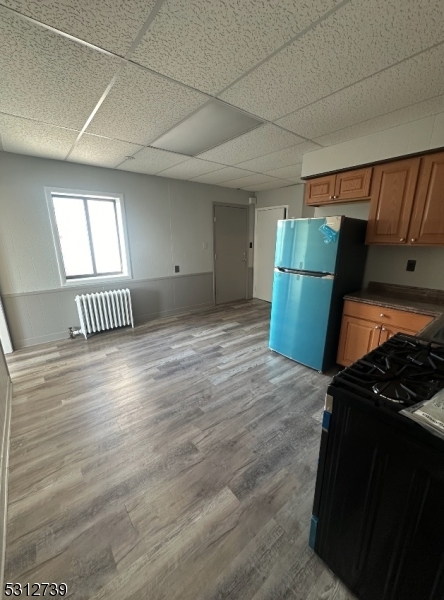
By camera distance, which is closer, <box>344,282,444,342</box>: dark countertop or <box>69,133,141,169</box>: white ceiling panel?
<box>344,282,444,342</box>: dark countertop

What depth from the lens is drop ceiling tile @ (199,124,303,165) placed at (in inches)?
90.0

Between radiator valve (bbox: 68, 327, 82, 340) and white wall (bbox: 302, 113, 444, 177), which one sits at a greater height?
white wall (bbox: 302, 113, 444, 177)

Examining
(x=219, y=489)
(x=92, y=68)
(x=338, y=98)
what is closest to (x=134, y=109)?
(x=92, y=68)

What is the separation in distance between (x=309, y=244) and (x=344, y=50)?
1.47 m

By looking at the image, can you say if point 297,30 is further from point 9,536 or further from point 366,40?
point 9,536

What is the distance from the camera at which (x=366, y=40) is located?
1198 mm

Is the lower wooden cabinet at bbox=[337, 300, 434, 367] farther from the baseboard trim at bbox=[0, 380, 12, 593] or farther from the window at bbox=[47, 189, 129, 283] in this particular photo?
the window at bbox=[47, 189, 129, 283]

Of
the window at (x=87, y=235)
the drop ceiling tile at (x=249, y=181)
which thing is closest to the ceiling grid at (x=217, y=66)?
the window at (x=87, y=235)

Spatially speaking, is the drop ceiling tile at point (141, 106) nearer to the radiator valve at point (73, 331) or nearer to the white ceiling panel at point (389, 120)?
the white ceiling panel at point (389, 120)

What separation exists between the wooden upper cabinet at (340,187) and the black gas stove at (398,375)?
5.96 feet

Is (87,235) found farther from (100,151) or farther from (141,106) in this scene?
(141,106)

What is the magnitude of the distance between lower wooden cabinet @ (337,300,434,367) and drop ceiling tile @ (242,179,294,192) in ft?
9.30

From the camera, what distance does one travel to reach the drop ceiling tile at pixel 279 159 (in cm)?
268

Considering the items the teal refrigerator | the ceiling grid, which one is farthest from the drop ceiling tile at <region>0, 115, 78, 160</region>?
the teal refrigerator
